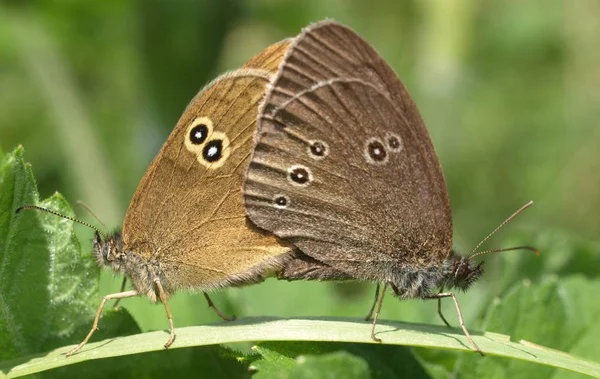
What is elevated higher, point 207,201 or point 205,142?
point 205,142

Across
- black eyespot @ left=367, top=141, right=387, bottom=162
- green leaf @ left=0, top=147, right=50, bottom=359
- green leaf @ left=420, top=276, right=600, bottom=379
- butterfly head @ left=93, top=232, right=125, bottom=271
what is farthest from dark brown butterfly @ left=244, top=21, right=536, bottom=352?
green leaf @ left=0, top=147, right=50, bottom=359

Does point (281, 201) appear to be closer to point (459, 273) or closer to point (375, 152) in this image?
point (375, 152)

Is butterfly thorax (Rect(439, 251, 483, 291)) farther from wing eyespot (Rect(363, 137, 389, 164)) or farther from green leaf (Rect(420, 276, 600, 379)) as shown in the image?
wing eyespot (Rect(363, 137, 389, 164))

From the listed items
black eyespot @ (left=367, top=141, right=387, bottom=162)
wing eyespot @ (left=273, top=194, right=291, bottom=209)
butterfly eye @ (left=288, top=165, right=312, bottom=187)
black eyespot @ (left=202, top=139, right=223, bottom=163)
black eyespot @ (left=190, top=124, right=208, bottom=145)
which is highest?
black eyespot @ (left=367, top=141, right=387, bottom=162)

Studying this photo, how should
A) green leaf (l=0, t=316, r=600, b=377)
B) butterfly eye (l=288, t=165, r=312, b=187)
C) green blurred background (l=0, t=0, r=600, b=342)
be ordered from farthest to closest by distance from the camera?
green blurred background (l=0, t=0, r=600, b=342), butterfly eye (l=288, t=165, r=312, b=187), green leaf (l=0, t=316, r=600, b=377)

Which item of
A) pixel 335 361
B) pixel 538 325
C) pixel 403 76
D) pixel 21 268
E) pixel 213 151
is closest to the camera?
pixel 335 361

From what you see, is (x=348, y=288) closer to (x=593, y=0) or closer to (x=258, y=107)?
(x=258, y=107)

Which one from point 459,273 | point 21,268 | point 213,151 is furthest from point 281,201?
point 21,268

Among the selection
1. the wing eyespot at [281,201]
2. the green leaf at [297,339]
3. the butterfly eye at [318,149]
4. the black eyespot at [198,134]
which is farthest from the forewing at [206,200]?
the green leaf at [297,339]

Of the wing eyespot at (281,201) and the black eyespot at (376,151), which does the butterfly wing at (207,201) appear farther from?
the black eyespot at (376,151)
